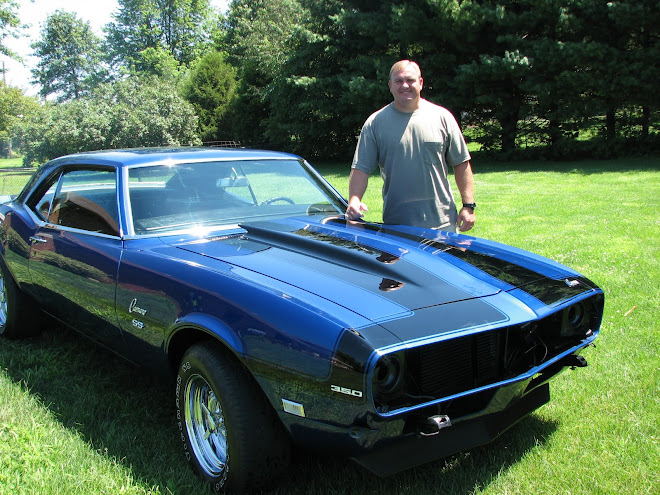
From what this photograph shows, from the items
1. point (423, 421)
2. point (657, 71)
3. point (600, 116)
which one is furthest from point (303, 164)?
point (600, 116)

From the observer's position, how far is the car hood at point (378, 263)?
2.35 m

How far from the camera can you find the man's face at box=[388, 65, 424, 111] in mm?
3701

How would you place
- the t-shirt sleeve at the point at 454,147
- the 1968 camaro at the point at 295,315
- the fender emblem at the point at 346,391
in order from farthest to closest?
the t-shirt sleeve at the point at 454,147
the 1968 camaro at the point at 295,315
the fender emblem at the point at 346,391

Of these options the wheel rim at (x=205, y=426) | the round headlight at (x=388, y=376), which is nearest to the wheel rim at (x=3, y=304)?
the wheel rim at (x=205, y=426)

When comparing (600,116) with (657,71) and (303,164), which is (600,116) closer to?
(657,71)

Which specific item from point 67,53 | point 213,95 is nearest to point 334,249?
point 213,95

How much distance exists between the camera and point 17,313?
424 cm

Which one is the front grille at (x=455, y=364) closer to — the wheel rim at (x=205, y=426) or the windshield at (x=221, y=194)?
the wheel rim at (x=205, y=426)

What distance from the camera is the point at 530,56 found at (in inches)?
709

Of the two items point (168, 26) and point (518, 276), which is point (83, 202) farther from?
point (168, 26)

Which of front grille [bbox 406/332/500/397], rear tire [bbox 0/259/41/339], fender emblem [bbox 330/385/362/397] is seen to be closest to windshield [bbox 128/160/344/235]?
rear tire [bbox 0/259/41/339]

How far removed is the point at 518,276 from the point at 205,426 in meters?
1.55

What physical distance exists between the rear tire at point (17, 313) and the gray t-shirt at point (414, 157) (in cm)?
253

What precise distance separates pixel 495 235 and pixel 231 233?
5.16 m
